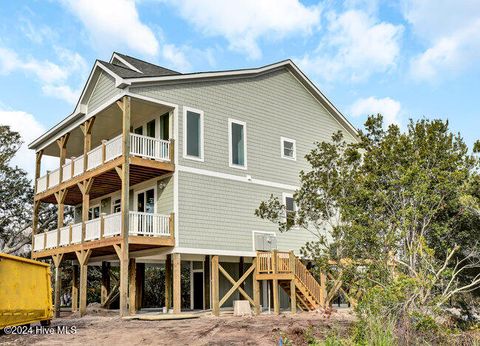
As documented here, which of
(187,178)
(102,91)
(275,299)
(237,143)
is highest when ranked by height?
(102,91)

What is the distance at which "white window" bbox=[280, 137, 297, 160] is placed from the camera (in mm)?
26723

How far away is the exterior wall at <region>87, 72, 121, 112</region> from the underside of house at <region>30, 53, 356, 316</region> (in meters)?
0.05

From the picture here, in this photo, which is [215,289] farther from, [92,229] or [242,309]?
[92,229]

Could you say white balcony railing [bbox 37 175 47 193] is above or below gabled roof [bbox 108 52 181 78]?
below

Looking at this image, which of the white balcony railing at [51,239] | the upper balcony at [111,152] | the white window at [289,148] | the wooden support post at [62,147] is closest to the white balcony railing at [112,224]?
the upper balcony at [111,152]

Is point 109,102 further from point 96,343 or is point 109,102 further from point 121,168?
point 96,343

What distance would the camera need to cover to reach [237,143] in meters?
24.6

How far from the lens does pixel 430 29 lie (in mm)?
13188

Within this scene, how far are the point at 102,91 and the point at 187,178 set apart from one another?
5870mm

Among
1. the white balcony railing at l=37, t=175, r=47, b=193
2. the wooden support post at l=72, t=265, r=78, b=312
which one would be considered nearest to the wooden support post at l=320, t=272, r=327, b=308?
the wooden support post at l=72, t=265, r=78, b=312

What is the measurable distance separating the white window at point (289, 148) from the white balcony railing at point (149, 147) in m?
7.07

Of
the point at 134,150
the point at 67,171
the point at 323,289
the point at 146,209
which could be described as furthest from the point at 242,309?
the point at 67,171

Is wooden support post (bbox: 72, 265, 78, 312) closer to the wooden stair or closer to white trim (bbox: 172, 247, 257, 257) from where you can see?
white trim (bbox: 172, 247, 257, 257)

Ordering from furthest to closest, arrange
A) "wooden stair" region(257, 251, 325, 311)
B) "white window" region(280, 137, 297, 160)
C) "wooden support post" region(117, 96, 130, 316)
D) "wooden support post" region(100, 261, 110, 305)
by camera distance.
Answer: "wooden support post" region(100, 261, 110, 305) < "white window" region(280, 137, 297, 160) < "wooden stair" region(257, 251, 325, 311) < "wooden support post" region(117, 96, 130, 316)
